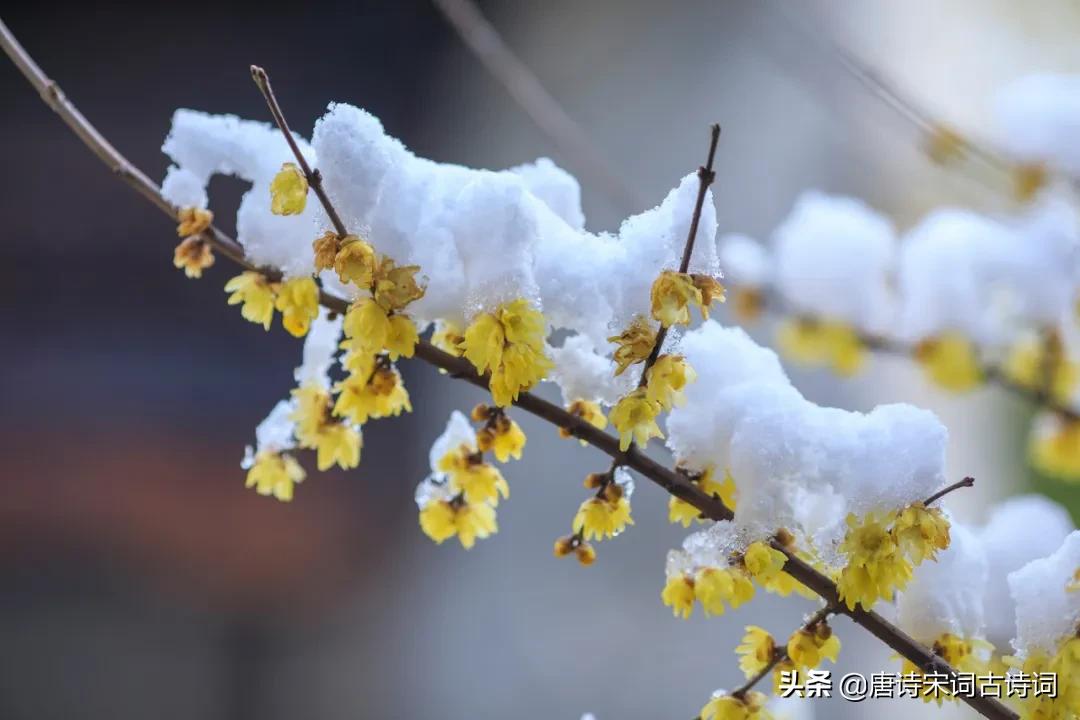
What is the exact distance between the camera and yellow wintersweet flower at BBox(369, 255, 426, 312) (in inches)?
10.4

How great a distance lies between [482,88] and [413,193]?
1070mm

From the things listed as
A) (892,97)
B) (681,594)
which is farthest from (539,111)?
(681,594)

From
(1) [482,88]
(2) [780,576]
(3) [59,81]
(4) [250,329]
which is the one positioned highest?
(1) [482,88]

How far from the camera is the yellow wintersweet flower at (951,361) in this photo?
0.64 meters

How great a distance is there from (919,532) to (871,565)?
2 centimetres

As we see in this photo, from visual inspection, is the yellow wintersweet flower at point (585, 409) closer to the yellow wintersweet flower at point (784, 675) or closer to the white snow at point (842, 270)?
the yellow wintersweet flower at point (784, 675)

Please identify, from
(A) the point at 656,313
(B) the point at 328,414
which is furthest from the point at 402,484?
(A) the point at 656,313

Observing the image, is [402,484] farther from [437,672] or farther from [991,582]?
[991,582]

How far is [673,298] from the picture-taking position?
25 cm

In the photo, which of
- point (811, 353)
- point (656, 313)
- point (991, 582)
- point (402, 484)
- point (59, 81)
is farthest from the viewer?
point (402, 484)

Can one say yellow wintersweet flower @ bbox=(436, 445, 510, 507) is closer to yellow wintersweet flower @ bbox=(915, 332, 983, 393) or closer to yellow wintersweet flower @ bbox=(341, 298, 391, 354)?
yellow wintersweet flower @ bbox=(341, 298, 391, 354)

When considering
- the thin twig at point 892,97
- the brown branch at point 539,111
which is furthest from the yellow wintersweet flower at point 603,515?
the thin twig at point 892,97

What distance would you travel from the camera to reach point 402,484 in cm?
127

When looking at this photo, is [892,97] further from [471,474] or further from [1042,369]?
[471,474]
